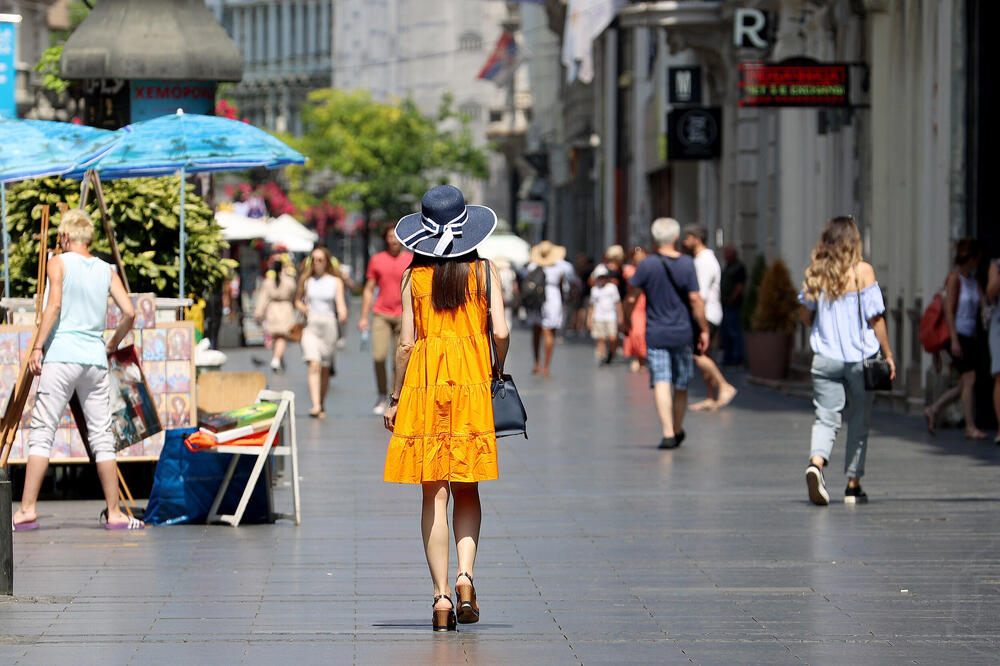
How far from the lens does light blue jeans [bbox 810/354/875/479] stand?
11.9 m

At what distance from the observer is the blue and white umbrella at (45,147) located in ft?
38.2

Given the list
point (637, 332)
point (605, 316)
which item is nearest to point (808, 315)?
point (637, 332)

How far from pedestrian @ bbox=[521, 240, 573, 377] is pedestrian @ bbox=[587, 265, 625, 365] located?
786 mm

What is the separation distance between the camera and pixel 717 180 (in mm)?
34688

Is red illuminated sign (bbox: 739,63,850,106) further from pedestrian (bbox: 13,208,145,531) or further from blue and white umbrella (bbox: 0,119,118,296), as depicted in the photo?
pedestrian (bbox: 13,208,145,531)

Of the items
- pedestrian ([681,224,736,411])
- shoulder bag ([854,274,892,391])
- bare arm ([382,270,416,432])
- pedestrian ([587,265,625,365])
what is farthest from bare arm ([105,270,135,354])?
pedestrian ([587,265,625,365])

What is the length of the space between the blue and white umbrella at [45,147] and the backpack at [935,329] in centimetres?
767

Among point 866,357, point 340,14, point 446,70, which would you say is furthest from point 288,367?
point 340,14

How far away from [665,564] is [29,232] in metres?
6.09

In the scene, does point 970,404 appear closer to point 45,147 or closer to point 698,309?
point 698,309

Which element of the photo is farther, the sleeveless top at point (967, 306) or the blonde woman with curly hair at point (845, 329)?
the sleeveless top at point (967, 306)

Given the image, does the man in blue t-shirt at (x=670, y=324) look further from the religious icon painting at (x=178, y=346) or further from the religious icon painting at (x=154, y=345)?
the religious icon painting at (x=154, y=345)

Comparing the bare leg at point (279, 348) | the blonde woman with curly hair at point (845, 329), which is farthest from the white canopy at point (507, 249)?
the blonde woman with curly hair at point (845, 329)

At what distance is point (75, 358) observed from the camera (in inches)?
422
